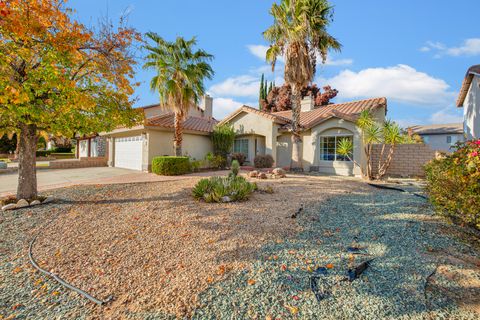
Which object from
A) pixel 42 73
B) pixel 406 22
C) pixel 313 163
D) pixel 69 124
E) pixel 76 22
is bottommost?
pixel 313 163

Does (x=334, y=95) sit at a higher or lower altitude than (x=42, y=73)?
higher

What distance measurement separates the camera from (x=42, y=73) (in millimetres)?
6156

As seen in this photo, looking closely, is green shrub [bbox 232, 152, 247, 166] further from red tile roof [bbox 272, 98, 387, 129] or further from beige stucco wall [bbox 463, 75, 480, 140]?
beige stucco wall [bbox 463, 75, 480, 140]

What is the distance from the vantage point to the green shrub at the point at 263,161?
715 inches

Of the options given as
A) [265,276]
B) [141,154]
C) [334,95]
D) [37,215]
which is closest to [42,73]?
[37,215]

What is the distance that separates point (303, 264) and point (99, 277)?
10.8ft

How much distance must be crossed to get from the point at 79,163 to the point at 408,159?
86.9 ft

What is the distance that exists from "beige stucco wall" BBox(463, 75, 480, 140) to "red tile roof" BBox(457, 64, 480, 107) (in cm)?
22

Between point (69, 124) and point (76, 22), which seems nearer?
point (76, 22)

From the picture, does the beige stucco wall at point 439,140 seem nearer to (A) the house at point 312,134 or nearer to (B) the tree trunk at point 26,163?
(A) the house at point 312,134

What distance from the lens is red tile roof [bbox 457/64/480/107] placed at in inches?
462

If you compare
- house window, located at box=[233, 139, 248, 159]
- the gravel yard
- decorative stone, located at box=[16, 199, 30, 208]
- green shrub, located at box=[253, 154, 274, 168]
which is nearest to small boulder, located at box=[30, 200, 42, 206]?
decorative stone, located at box=[16, 199, 30, 208]

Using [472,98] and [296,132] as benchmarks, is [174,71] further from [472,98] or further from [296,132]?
[472,98]

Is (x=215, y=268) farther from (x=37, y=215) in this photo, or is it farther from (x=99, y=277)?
(x=37, y=215)
